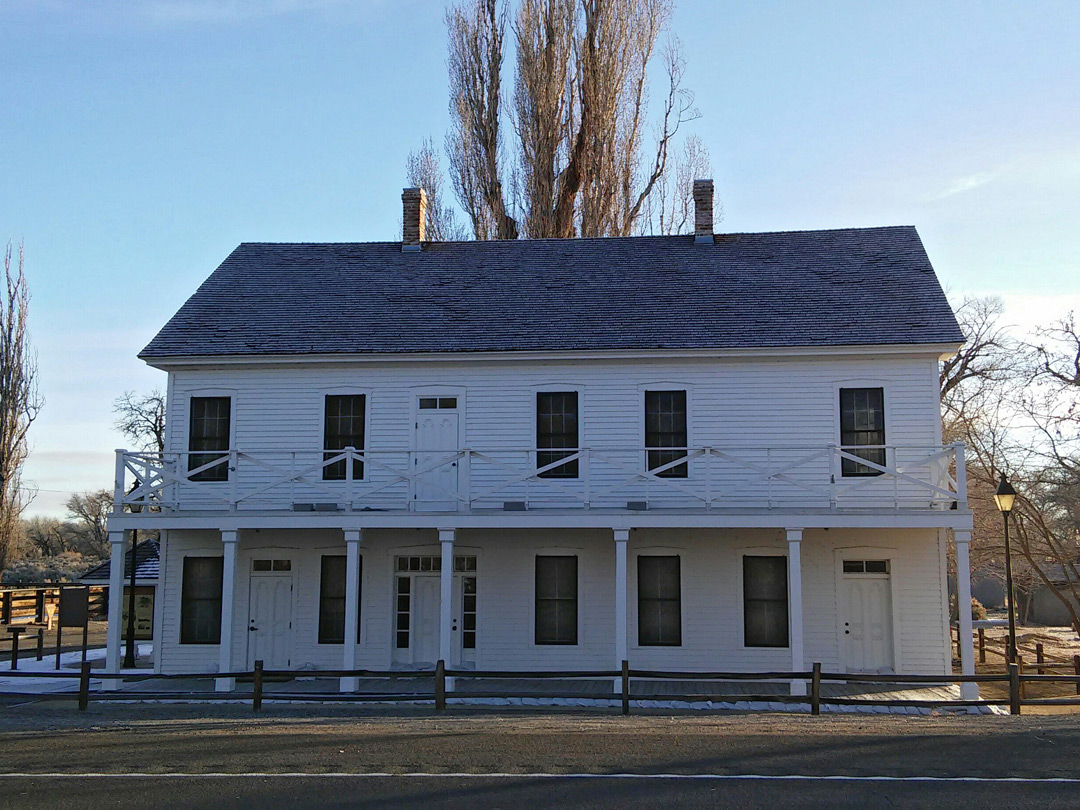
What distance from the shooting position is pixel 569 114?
3381cm

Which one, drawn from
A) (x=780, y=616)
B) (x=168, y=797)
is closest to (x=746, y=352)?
(x=780, y=616)

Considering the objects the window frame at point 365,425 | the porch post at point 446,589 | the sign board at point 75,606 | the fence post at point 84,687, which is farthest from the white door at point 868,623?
the sign board at point 75,606

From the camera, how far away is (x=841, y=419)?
1841 centimetres

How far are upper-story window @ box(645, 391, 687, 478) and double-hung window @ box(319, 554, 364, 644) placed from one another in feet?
18.8

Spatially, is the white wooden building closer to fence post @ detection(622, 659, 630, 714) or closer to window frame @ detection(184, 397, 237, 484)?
window frame @ detection(184, 397, 237, 484)

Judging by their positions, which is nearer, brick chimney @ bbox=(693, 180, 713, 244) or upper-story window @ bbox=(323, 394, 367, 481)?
upper-story window @ bbox=(323, 394, 367, 481)

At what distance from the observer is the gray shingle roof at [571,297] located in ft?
62.0

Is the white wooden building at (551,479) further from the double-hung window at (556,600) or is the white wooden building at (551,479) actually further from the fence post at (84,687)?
the fence post at (84,687)

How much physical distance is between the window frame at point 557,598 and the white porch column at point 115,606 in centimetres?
705

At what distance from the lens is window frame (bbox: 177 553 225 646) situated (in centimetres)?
1902

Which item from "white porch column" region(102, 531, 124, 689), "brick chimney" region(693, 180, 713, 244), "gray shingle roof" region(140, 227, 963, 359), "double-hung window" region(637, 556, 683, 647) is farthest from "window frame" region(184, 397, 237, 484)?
"brick chimney" region(693, 180, 713, 244)

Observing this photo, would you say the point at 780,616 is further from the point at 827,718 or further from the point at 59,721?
the point at 59,721

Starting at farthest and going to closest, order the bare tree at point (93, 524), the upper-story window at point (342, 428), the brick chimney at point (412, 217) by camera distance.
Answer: the bare tree at point (93, 524) → the brick chimney at point (412, 217) → the upper-story window at point (342, 428)

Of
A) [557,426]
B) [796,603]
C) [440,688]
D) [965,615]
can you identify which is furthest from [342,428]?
[965,615]
